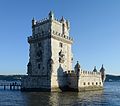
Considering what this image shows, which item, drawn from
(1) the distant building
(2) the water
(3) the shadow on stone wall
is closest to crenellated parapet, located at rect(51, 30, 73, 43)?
(1) the distant building

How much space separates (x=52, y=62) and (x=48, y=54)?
2.66m

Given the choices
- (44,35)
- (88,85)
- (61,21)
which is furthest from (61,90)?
(61,21)

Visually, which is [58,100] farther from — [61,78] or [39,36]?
[39,36]

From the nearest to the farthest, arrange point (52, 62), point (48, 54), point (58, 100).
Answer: point (58, 100), point (52, 62), point (48, 54)

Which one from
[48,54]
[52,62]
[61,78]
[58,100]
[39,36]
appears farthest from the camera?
[39,36]

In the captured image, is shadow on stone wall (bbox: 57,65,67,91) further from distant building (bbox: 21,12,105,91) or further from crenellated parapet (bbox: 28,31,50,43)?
crenellated parapet (bbox: 28,31,50,43)

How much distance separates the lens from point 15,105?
1564 inches

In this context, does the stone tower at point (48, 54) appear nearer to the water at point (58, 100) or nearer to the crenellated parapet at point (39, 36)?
the crenellated parapet at point (39, 36)

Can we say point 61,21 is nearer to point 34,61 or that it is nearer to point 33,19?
point 33,19

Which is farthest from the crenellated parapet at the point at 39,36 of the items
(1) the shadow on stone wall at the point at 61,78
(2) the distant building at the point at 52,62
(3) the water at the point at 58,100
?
(3) the water at the point at 58,100

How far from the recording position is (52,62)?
64.6 metres

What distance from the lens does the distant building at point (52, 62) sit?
65.6 meters

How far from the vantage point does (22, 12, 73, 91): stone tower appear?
214ft

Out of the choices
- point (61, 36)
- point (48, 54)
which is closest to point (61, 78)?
point (48, 54)
